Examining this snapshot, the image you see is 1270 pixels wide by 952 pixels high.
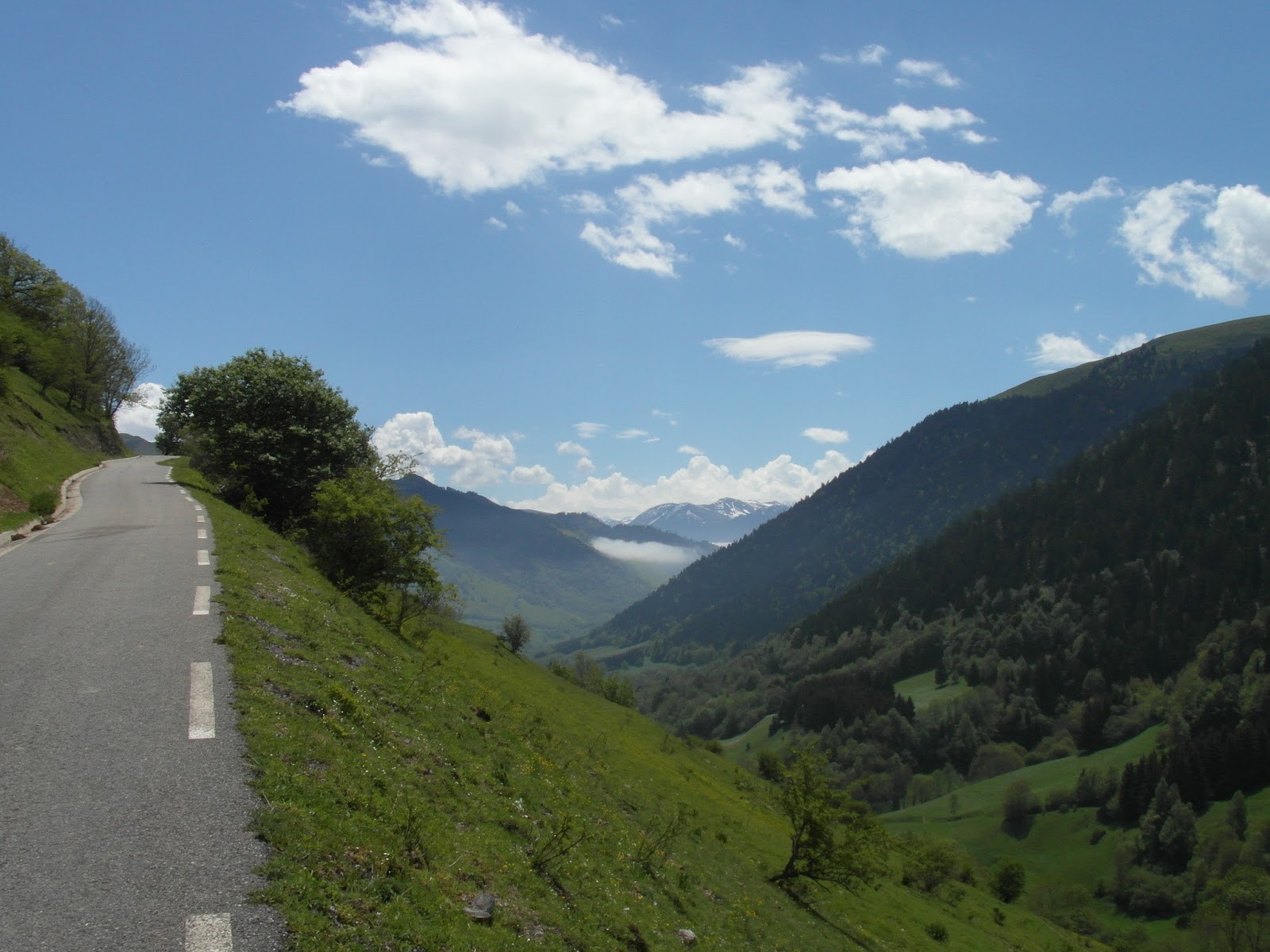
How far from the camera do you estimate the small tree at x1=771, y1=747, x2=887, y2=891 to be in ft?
110

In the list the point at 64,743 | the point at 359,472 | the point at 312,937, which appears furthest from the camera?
the point at 359,472

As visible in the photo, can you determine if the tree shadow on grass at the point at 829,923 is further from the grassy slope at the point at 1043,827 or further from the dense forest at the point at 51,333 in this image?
the grassy slope at the point at 1043,827

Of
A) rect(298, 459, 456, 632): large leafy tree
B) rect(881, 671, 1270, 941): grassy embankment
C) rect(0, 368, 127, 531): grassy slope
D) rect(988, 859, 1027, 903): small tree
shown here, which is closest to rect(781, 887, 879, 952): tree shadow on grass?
rect(298, 459, 456, 632): large leafy tree

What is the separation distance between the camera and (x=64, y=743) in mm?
11055

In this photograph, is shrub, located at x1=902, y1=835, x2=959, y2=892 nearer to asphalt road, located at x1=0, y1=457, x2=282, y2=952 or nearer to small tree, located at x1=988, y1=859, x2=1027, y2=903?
small tree, located at x1=988, y1=859, x2=1027, y2=903

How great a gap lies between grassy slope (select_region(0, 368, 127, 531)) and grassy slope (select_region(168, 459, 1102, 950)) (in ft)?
57.6

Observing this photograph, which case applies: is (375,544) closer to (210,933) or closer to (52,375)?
(210,933)

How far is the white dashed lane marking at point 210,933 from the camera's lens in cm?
721

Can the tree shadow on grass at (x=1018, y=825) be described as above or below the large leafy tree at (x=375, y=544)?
below

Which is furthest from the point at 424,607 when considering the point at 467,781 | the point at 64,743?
the point at 64,743

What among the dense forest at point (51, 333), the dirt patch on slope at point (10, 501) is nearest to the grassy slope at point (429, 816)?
the dirt patch on slope at point (10, 501)

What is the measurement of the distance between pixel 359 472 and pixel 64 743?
2984cm

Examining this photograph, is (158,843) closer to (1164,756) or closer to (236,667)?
(236,667)

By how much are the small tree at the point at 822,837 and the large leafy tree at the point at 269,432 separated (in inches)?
1240
